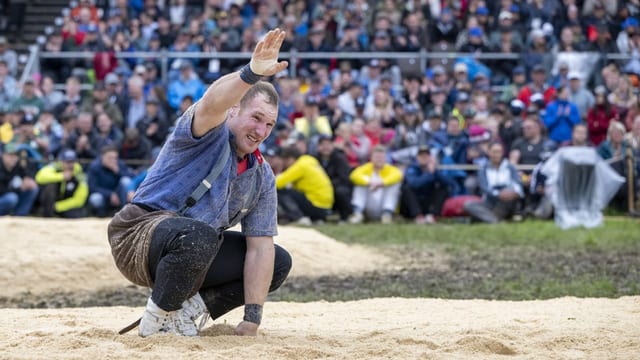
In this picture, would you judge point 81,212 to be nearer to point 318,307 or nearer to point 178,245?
point 318,307

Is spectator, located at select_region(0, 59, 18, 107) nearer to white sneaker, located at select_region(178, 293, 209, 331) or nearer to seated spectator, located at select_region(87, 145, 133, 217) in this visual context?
seated spectator, located at select_region(87, 145, 133, 217)

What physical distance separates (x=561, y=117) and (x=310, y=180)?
14.4ft

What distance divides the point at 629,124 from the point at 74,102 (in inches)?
373

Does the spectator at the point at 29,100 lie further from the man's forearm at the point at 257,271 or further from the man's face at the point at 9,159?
the man's forearm at the point at 257,271

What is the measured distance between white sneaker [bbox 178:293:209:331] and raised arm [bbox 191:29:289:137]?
125cm

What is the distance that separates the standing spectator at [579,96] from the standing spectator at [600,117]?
0.27m

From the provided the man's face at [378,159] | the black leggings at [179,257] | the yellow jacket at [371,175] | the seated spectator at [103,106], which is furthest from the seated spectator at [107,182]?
the black leggings at [179,257]

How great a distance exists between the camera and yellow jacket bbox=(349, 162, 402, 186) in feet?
54.0

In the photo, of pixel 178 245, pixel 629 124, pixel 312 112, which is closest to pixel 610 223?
pixel 629 124

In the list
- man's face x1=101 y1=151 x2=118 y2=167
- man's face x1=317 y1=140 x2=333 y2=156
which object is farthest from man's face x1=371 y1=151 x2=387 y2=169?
man's face x1=101 y1=151 x2=118 y2=167

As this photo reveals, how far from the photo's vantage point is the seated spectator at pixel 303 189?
16344 mm

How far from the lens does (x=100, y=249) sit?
463 inches

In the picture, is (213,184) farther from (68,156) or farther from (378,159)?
(68,156)

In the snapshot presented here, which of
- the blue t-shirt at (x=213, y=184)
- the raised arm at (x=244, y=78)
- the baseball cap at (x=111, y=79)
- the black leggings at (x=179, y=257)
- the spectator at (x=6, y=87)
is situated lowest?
the spectator at (x=6, y=87)
